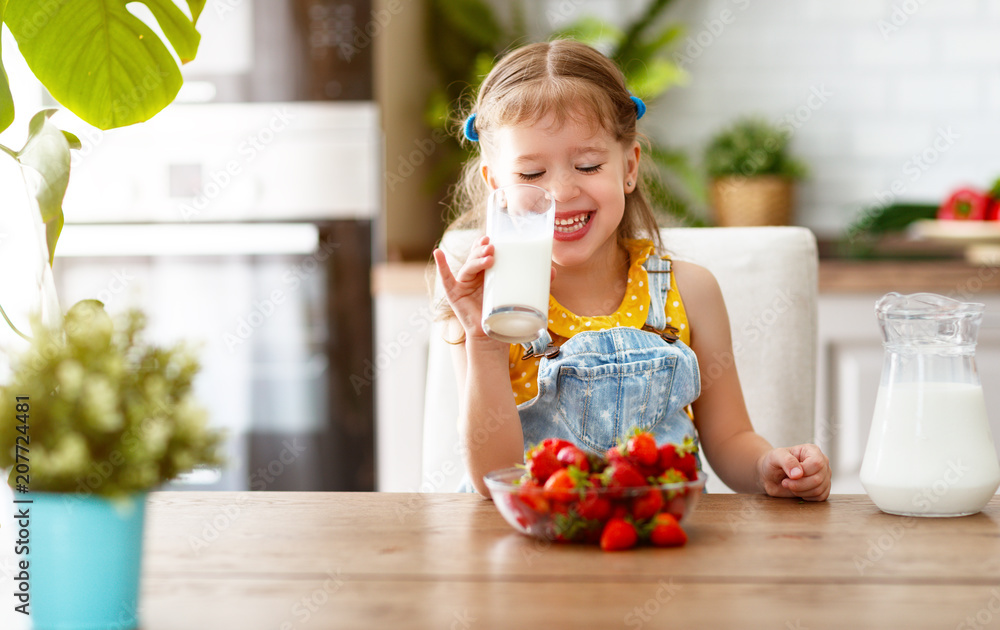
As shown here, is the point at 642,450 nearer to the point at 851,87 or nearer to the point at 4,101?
the point at 4,101

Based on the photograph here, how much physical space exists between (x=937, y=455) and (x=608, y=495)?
0.34 metres

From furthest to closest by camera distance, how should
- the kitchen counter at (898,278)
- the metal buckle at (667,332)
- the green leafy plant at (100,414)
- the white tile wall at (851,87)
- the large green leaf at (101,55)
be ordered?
the white tile wall at (851,87), the kitchen counter at (898,278), the metal buckle at (667,332), the large green leaf at (101,55), the green leafy plant at (100,414)

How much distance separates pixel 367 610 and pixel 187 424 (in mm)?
182

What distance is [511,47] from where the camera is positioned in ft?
9.45

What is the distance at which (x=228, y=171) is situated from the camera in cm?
248

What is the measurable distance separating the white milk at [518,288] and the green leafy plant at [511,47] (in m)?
1.78

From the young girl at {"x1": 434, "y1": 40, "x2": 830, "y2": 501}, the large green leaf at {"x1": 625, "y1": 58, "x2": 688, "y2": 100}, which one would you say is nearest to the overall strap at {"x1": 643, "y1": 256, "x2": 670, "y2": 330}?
the young girl at {"x1": 434, "y1": 40, "x2": 830, "y2": 501}

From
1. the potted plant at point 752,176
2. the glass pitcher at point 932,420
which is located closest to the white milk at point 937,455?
the glass pitcher at point 932,420

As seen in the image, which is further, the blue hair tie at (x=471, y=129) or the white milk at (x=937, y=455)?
the blue hair tie at (x=471, y=129)

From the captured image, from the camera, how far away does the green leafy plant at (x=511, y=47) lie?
2734 millimetres

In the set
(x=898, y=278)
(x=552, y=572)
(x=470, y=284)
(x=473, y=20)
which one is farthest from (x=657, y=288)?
(x=473, y=20)

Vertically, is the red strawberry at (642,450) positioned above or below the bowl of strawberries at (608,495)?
above

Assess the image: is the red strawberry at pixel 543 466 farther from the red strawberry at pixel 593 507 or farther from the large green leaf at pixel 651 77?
the large green leaf at pixel 651 77

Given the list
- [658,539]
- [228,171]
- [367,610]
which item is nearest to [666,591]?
[658,539]
